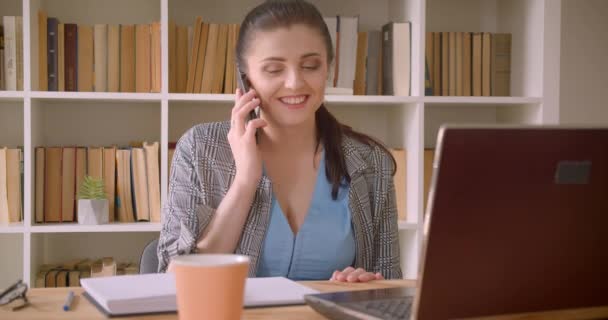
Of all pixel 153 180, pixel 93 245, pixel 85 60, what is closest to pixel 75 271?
pixel 93 245

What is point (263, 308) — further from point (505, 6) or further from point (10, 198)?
point (505, 6)

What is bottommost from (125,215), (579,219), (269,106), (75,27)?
(125,215)

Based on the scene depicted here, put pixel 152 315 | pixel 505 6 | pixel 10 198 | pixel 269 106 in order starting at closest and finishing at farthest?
1. pixel 152 315
2. pixel 269 106
3. pixel 10 198
4. pixel 505 6

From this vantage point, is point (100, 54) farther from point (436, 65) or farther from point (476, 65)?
point (476, 65)

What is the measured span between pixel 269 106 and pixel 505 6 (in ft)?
5.38

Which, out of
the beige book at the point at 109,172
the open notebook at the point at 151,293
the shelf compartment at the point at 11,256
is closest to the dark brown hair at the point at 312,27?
the open notebook at the point at 151,293

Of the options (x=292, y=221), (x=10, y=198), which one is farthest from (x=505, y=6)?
(x=10, y=198)

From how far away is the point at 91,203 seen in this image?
96.6 inches

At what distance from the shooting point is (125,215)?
101 inches

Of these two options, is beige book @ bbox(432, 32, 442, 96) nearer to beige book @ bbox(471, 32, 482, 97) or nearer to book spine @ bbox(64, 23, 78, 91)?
beige book @ bbox(471, 32, 482, 97)

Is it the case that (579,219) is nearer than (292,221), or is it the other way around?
(579,219)

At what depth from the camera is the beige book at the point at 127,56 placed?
2545mm

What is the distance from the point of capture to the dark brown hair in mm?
1697

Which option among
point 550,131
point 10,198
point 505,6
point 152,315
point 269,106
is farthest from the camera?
point 505,6
